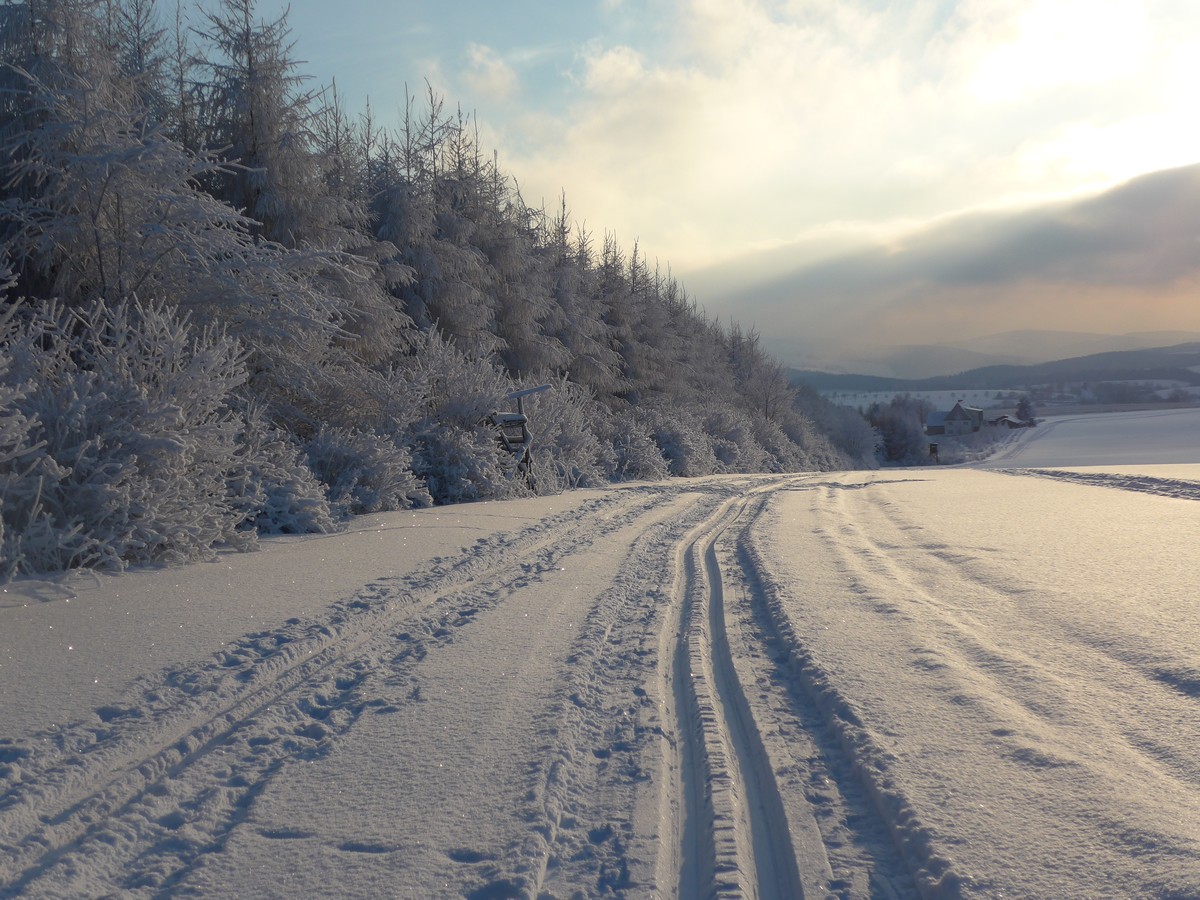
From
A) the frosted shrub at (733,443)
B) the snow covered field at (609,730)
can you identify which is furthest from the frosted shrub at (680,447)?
the snow covered field at (609,730)

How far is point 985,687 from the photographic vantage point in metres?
3.98

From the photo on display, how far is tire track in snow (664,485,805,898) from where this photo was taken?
256 cm

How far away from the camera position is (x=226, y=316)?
11383 millimetres

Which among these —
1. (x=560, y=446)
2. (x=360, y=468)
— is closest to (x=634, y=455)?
(x=560, y=446)

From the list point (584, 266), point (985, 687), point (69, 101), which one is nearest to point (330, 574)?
point (985, 687)

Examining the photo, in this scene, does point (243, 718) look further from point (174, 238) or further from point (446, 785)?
point (174, 238)

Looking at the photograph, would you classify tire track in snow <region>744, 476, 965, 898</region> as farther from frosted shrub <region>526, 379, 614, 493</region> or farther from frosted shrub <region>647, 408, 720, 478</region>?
frosted shrub <region>647, 408, 720, 478</region>

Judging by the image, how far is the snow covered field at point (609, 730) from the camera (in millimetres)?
2566

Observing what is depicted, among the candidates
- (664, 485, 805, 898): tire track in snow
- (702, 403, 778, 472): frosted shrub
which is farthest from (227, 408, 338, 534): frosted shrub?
(702, 403, 778, 472): frosted shrub

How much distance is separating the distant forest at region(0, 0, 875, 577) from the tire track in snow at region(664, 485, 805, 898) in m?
5.28

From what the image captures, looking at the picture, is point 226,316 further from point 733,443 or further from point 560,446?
point 733,443

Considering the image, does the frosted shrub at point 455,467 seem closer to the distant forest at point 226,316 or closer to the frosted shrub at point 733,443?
the distant forest at point 226,316

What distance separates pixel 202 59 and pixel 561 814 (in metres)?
18.6

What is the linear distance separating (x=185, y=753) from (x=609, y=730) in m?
1.90
